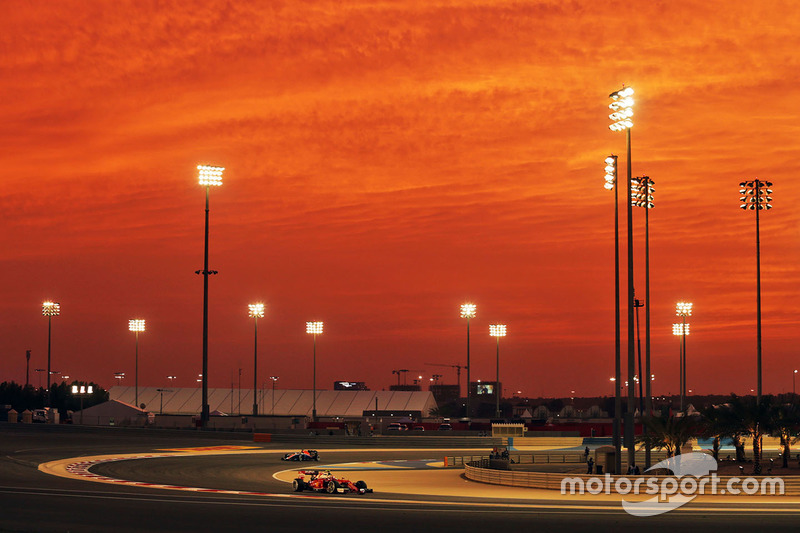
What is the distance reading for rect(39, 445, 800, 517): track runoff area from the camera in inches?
1564

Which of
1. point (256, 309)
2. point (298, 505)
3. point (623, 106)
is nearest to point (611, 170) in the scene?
point (623, 106)

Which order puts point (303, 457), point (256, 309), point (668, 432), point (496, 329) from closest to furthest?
1. point (668, 432)
2. point (303, 457)
3. point (256, 309)
4. point (496, 329)

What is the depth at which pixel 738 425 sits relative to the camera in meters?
54.3

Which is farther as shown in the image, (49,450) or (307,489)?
(49,450)

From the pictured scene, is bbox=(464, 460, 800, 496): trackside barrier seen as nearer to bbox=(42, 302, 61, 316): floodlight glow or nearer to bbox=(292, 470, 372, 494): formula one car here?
bbox=(292, 470, 372, 494): formula one car

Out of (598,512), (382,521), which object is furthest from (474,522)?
(598,512)

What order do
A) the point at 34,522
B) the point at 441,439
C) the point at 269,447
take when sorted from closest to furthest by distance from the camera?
the point at 34,522 → the point at 269,447 → the point at 441,439

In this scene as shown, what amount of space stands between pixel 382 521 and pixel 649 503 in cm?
1241

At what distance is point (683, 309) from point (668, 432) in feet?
216

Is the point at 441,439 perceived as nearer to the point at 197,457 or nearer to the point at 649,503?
the point at 197,457

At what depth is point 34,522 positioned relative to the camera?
31297mm

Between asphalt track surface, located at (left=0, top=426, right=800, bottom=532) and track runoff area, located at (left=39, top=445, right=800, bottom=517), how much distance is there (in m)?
0.08

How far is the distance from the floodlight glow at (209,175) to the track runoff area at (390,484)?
22.5m

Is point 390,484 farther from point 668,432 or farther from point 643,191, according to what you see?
point 643,191
